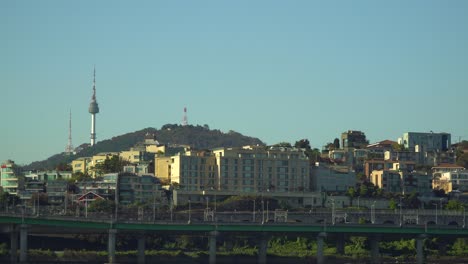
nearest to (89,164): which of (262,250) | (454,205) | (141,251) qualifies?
(454,205)

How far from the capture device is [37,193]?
154 m

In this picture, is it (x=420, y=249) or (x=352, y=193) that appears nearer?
(x=420, y=249)

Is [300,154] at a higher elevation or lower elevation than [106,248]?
higher

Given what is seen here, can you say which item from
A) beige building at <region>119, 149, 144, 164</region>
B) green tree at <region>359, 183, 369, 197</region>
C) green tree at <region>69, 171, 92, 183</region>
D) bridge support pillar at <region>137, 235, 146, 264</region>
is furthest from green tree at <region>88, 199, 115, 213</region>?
beige building at <region>119, 149, 144, 164</region>

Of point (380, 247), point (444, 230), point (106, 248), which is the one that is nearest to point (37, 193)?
point (106, 248)

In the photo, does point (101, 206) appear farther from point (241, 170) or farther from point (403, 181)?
point (403, 181)

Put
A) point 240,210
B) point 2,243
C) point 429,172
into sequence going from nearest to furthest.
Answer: point 2,243 < point 240,210 < point 429,172

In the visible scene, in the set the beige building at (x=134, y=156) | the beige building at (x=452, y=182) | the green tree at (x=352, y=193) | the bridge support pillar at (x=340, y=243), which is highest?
the beige building at (x=134, y=156)

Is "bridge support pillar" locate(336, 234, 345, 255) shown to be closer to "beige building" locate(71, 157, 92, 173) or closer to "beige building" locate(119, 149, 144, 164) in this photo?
"beige building" locate(119, 149, 144, 164)

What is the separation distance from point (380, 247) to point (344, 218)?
10.1 meters

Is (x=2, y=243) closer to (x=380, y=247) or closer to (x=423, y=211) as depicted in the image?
(x=380, y=247)

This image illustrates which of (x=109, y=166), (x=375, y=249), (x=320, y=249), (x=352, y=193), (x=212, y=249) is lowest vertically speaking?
(x=375, y=249)

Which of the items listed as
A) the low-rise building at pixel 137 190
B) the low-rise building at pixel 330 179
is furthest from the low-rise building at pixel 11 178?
the low-rise building at pixel 330 179

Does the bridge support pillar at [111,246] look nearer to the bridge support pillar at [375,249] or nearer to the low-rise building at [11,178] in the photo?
the bridge support pillar at [375,249]
